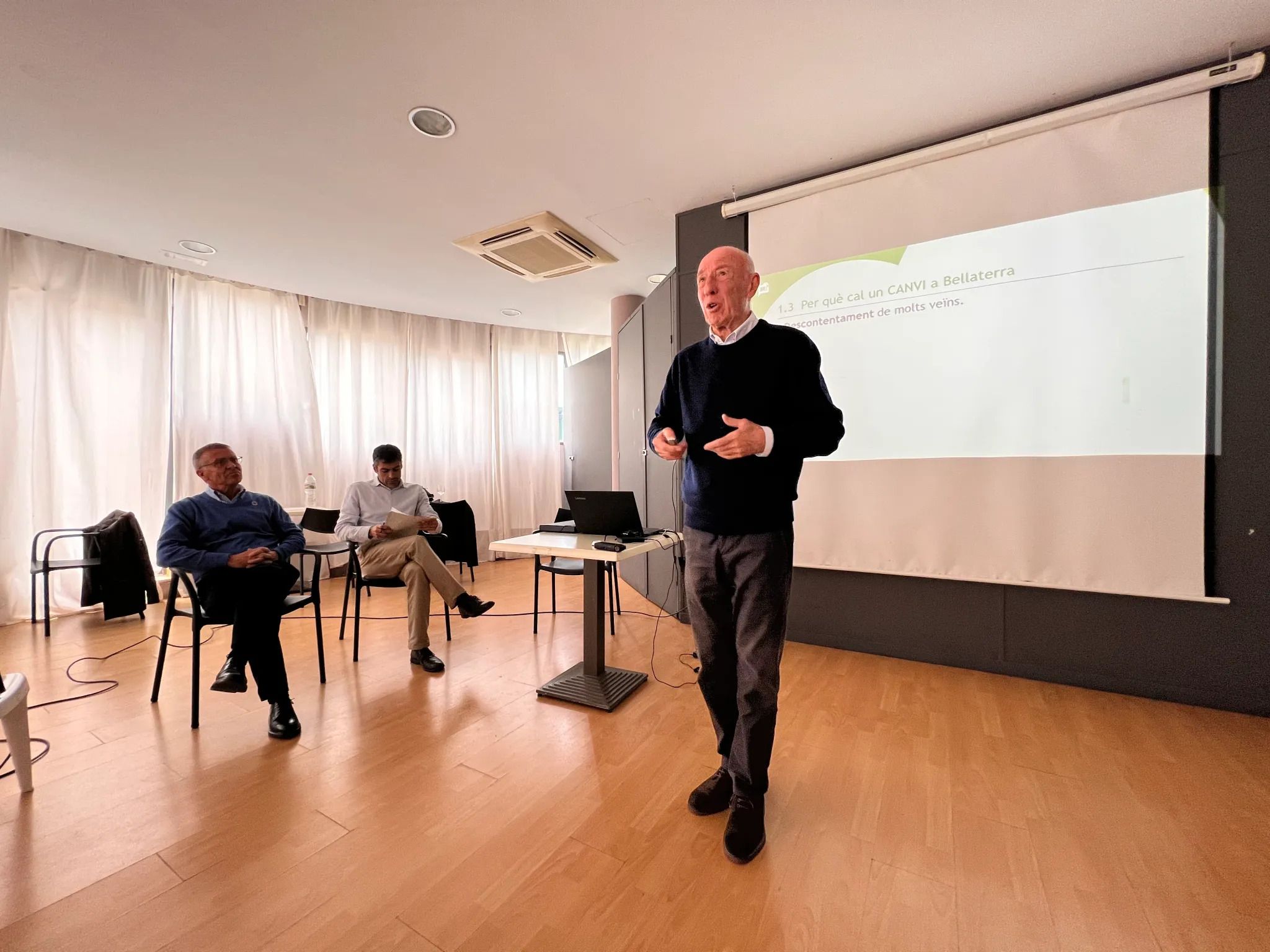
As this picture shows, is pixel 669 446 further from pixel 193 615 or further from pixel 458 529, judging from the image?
pixel 458 529

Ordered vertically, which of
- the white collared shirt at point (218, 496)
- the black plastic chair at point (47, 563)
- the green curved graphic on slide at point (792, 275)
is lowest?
the black plastic chair at point (47, 563)

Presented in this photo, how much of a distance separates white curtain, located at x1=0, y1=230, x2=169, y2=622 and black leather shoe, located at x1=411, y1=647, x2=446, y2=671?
317cm

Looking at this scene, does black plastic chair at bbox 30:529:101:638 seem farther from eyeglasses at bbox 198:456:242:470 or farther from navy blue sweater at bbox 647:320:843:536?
navy blue sweater at bbox 647:320:843:536

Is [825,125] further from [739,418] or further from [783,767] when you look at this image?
[783,767]

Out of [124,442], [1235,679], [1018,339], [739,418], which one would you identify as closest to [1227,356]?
[1018,339]

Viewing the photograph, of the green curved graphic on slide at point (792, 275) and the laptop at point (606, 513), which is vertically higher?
the green curved graphic on slide at point (792, 275)

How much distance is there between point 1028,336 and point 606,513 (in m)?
2.25

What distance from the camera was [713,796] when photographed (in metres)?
1.59

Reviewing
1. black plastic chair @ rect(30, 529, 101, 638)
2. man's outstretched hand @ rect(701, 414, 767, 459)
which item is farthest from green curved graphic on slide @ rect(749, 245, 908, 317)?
black plastic chair @ rect(30, 529, 101, 638)

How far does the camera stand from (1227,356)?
7.09 feet

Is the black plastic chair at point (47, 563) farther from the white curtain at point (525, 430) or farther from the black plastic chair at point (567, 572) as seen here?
the white curtain at point (525, 430)

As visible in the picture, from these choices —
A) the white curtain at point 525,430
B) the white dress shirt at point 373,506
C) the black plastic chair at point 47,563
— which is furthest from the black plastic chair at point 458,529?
the black plastic chair at point 47,563

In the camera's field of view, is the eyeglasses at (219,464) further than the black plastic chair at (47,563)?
No

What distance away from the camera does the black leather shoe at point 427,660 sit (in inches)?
108
